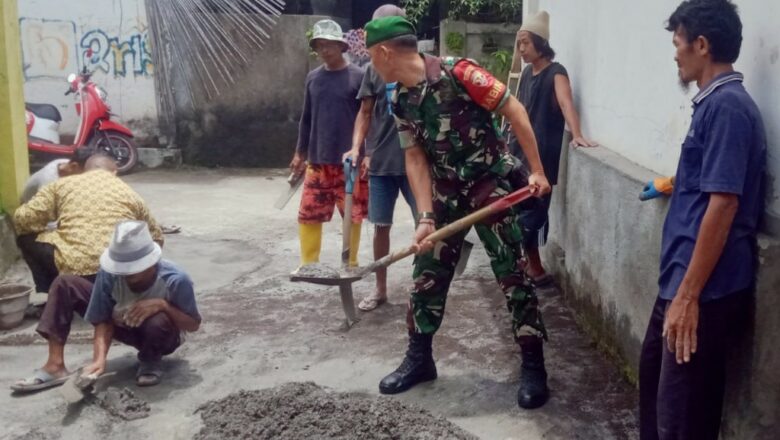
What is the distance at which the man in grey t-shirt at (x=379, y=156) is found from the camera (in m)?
5.02

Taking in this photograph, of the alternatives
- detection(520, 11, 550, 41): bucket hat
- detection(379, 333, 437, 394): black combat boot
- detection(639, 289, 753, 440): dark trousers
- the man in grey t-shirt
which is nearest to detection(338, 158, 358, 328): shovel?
the man in grey t-shirt

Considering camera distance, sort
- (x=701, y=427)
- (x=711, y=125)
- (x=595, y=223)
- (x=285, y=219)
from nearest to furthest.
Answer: (x=711, y=125)
(x=701, y=427)
(x=595, y=223)
(x=285, y=219)

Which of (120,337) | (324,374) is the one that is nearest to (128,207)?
(120,337)

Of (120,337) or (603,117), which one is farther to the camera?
(603,117)

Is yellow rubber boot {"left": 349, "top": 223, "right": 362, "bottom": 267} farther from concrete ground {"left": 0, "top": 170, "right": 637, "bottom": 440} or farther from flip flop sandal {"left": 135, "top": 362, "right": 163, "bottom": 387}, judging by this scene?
flip flop sandal {"left": 135, "top": 362, "right": 163, "bottom": 387}

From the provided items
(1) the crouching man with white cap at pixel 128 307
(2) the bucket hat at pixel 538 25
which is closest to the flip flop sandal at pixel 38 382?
(1) the crouching man with white cap at pixel 128 307

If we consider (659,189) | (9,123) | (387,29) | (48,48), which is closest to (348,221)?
(387,29)

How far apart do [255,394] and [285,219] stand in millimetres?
4431

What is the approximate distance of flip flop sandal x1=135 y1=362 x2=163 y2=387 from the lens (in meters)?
4.09

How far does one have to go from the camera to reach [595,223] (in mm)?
4488

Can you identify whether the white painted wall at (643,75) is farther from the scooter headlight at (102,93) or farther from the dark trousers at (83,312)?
the scooter headlight at (102,93)

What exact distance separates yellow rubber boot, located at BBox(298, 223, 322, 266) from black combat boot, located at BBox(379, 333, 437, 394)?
164 centimetres

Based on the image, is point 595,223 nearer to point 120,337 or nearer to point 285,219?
point 120,337

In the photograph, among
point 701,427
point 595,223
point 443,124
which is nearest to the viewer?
point 701,427
